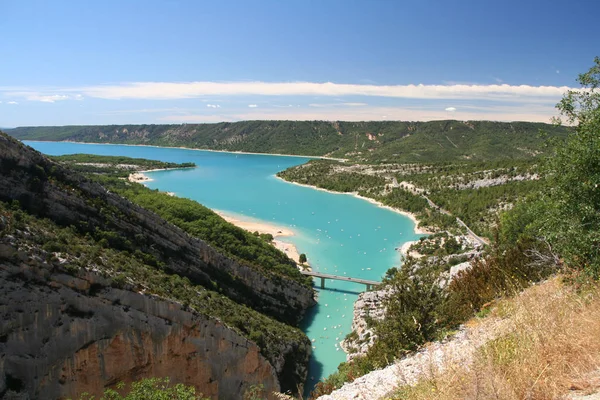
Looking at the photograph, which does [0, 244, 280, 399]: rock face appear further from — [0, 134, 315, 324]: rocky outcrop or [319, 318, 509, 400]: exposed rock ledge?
[319, 318, 509, 400]: exposed rock ledge

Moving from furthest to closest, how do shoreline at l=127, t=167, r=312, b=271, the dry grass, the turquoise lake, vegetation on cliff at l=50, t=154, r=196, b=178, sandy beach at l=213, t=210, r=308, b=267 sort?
1. vegetation on cliff at l=50, t=154, r=196, b=178
2. sandy beach at l=213, t=210, r=308, b=267
3. shoreline at l=127, t=167, r=312, b=271
4. the turquoise lake
5. the dry grass

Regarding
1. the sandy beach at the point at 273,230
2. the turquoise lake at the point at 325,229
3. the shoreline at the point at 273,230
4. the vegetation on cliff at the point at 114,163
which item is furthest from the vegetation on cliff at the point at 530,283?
the vegetation on cliff at the point at 114,163

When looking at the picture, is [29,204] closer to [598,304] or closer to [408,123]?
[598,304]

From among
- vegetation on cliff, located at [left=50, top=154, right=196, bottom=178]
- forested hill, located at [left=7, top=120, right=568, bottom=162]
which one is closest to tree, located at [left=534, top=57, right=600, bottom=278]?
vegetation on cliff, located at [left=50, top=154, right=196, bottom=178]

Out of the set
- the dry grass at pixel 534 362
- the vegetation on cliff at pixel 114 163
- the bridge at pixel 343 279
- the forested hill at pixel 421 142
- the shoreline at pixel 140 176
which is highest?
the forested hill at pixel 421 142

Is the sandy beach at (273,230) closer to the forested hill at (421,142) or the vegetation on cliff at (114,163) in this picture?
the vegetation on cliff at (114,163)

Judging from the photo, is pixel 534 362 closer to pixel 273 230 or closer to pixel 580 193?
pixel 580 193

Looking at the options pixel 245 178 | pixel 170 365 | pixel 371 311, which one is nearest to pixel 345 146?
pixel 245 178

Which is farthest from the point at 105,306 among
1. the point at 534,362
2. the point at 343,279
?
the point at 343,279
